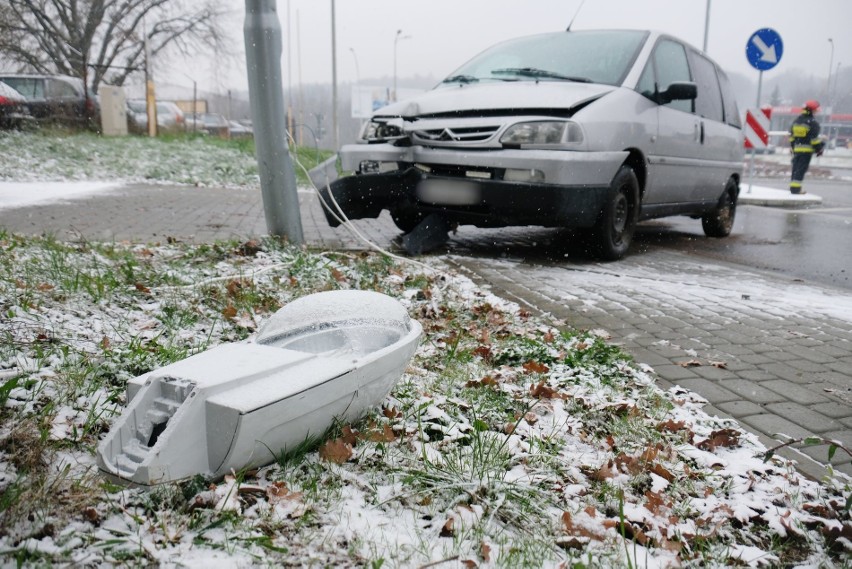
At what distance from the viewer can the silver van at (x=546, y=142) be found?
5.06 m

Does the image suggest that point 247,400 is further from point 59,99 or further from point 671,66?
point 59,99

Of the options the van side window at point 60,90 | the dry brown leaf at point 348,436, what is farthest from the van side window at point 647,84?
the van side window at point 60,90

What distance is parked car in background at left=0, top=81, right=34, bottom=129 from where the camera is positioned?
8906mm

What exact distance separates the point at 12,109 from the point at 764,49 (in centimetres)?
1363

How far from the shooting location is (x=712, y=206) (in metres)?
7.52

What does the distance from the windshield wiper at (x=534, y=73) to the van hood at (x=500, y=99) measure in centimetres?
12

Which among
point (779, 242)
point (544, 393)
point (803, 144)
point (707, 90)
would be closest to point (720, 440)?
point (544, 393)

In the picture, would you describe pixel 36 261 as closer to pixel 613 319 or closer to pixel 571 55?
pixel 613 319

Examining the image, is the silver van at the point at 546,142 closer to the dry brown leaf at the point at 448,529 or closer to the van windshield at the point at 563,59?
the van windshield at the point at 563,59

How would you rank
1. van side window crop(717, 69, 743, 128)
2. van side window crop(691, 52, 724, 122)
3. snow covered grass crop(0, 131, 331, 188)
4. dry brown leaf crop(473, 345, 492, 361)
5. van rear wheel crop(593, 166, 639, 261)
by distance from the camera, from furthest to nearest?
snow covered grass crop(0, 131, 331, 188), van side window crop(717, 69, 743, 128), van side window crop(691, 52, 724, 122), van rear wheel crop(593, 166, 639, 261), dry brown leaf crop(473, 345, 492, 361)

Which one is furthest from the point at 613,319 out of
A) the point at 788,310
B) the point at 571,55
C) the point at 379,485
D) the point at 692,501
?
the point at 571,55

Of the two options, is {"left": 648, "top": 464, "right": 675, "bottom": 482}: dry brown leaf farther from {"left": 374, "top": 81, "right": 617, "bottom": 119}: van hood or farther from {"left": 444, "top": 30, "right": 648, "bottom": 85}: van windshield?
{"left": 444, "top": 30, "right": 648, "bottom": 85}: van windshield

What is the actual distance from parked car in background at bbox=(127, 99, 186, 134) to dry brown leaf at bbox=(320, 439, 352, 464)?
2078 cm

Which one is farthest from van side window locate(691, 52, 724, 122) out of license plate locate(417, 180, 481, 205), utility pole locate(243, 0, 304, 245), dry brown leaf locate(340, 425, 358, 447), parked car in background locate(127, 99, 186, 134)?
parked car in background locate(127, 99, 186, 134)
